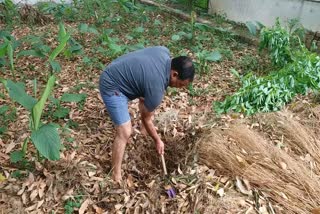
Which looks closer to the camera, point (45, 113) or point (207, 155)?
point (207, 155)

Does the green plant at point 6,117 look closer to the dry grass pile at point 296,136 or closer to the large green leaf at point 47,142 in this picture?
the large green leaf at point 47,142

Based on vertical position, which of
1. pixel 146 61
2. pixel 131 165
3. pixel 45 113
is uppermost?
pixel 146 61

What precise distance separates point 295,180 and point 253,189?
337 millimetres

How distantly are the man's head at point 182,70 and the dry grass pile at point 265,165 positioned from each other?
0.67 meters

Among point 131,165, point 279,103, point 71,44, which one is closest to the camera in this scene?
point 131,165

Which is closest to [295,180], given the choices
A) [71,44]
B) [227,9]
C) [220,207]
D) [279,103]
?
[220,207]

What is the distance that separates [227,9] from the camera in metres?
6.71

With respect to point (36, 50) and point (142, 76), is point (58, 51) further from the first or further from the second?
point (36, 50)

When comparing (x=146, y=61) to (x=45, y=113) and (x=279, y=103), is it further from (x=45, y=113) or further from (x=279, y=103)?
(x=279, y=103)

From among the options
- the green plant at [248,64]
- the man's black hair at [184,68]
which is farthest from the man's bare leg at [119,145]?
the green plant at [248,64]

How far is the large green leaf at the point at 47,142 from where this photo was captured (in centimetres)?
232

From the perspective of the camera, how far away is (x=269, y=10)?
598 centimetres

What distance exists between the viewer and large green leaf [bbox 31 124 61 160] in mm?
2316

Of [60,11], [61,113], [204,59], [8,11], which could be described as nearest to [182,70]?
[61,113]
